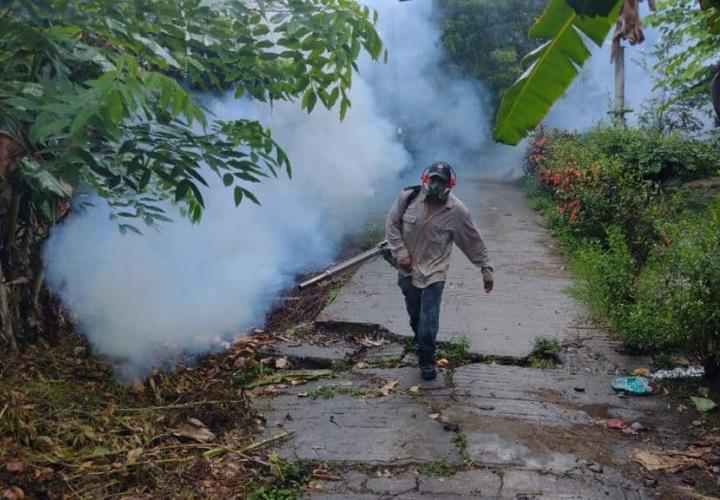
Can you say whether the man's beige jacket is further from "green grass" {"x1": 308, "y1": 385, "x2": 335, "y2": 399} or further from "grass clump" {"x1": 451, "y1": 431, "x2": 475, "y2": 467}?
"grass clump" {"x1": 451, "y1": 431, "x2": 475, "y2": 467}

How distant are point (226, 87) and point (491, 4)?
51.4 ft

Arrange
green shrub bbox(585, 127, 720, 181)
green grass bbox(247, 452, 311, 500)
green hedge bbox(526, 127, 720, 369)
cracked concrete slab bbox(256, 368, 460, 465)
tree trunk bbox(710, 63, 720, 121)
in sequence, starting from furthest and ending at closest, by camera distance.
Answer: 1. green shrub bbox(585, 127, 720, 181)
2. green hedge bbox(526, 127, 720, 369)
3. cracked concrete slab bbox(256, 368, 460, 465)
4. green grass bbox(247, 452, 311, 500)
5. tree trunk bbox(710, 63, 720, 121)

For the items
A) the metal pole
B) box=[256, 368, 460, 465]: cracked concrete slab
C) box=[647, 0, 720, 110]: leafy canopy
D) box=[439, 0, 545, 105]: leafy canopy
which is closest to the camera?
box=[256, 368, 460, 465]: cracked concrete slab

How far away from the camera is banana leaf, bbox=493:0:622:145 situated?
277 centimetres

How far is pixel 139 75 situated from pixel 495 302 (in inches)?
201

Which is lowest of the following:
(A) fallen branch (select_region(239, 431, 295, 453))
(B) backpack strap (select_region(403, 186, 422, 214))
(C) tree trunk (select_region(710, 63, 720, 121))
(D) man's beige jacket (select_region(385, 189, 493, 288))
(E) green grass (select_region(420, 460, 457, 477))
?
(E) green grass (select_region(420, 460, 457, 477))

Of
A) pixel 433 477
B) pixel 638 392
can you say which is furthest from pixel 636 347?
pixel 433 477

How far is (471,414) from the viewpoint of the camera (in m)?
4.37

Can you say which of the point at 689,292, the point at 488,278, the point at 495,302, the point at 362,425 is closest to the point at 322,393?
the point at 362,425

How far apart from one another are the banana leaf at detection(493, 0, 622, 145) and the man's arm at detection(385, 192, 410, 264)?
211cm

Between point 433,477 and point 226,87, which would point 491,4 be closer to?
point 226,87

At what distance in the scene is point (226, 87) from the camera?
6.76 m

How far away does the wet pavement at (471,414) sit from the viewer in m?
3.55

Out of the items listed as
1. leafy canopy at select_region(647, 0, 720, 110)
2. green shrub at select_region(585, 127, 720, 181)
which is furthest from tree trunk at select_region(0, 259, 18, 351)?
green shrub at select_region(585, 127, 720, 181)
